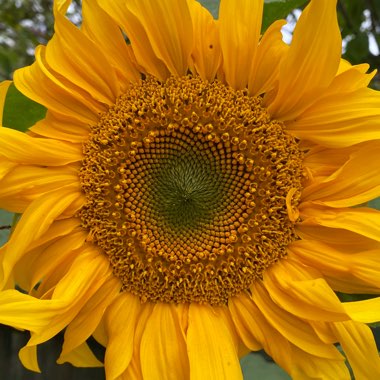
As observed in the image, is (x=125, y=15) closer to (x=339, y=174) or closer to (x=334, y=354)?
(x=339, y=174)

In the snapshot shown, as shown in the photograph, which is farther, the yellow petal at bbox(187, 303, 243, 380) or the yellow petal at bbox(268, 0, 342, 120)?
the yellow petal at bbox(187, 303, 243, 380)

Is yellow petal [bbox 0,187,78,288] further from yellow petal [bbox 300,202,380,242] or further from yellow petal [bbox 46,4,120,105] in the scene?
yellow petal [bbox 300,202,380,242]

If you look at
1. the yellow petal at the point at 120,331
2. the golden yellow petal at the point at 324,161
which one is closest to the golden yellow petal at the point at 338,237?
the golden yellow petal at the point at 324,161

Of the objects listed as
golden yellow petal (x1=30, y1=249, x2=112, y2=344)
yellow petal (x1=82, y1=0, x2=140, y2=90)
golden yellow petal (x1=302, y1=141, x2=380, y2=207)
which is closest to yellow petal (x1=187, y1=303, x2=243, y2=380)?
golden yellow petal (x1=30, y1=249, x2=112, y2=344)

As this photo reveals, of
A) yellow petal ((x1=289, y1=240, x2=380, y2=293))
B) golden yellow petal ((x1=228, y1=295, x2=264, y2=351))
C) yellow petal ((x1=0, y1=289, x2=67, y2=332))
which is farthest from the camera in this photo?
golden yellow petal ((x1=228, y1=295, x2=264, y2=351))

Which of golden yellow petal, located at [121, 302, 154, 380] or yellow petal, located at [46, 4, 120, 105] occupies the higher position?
yellow petal, located at [46, 4, 120, 105]

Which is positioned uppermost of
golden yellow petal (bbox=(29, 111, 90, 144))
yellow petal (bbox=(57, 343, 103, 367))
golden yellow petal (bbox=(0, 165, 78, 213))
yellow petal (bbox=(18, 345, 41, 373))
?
golden yellow petal (bbox=(29, 111, 90, 144))
